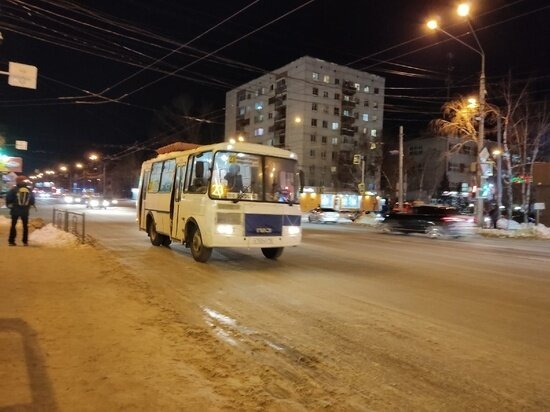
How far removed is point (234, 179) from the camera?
41.9 feet

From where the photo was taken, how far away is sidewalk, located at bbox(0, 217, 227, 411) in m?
4.30

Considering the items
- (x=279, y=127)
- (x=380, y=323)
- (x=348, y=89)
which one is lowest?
(x=380, y=323)

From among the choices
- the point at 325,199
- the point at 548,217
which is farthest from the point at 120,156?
the point at 548,217

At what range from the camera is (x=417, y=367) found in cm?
546

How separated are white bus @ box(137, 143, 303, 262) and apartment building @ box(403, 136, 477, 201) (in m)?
66.3

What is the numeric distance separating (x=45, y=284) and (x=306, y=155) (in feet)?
262

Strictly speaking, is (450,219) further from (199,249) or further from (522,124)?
(199,249)

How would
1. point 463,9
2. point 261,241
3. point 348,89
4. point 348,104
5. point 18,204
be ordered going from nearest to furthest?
point 261,241 → point 18,204 → point 463,9 → point 348,89 → point 348,104

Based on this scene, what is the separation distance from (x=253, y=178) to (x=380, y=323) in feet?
21.5

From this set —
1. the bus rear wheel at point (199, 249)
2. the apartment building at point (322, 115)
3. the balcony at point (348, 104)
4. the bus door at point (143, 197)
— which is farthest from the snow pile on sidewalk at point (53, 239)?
the balcony at point (348, 104)

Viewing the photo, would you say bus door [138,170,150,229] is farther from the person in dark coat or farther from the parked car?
the parked car

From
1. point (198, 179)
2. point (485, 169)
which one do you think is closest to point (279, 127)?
point (485, 169)

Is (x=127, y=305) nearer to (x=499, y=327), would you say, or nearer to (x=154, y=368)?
(x=154, y=368)

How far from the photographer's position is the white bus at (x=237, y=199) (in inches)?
488
